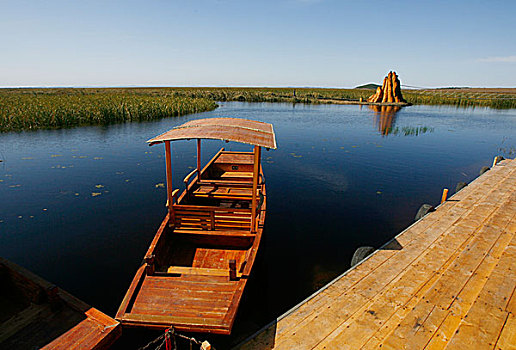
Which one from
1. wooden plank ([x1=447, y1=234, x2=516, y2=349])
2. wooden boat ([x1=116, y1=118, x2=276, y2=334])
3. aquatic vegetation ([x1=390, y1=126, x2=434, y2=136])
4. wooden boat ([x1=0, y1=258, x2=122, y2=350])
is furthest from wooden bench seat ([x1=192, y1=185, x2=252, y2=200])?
aquatic vegetation ([x1=390, y1=126, x2=434, y2=136])

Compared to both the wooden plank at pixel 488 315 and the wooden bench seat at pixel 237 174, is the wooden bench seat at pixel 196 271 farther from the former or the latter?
the wooden bench seat at pixel 237 174

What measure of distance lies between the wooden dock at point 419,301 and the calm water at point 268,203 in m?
1.80

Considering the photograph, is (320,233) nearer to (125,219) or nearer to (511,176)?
(125,219)

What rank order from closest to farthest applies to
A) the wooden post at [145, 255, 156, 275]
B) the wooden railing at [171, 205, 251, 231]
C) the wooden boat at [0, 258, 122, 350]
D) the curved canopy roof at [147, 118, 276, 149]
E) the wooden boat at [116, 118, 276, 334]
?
the wooden boat at [0, 258, 122, 350]
the wooden boat at [116, 118, 276, 334]
the wooden post at [145, 255, 156, 275]
the curved canopy roof at [147, 118, 276, 149]
the wooden railing at [171, 205, 251, 231]

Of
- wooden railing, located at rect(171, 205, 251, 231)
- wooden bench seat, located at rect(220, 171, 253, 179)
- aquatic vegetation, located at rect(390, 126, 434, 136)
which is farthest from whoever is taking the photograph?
aquatic vegetation, located at rect(390, 126, 434, 136)

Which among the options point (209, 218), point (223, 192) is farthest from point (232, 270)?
point (223, 192)

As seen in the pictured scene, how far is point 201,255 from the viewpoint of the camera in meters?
7.35

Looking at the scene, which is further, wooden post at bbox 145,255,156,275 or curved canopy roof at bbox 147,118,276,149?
curved canopy roof at bbox 147,118,276,149

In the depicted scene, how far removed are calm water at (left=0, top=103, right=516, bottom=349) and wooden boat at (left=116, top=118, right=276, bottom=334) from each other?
0.89m

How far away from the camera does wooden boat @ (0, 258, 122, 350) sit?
452 centimetres

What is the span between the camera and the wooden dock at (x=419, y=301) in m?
4.53

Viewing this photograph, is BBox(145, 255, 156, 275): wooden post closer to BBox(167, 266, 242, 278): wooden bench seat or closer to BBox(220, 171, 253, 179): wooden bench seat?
BBox(167, 266, 242, 278): wooden bench seat

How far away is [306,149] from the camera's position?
23938mm

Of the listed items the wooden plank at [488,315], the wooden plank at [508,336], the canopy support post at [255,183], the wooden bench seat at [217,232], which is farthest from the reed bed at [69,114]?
the wooden plank at [508,336]
